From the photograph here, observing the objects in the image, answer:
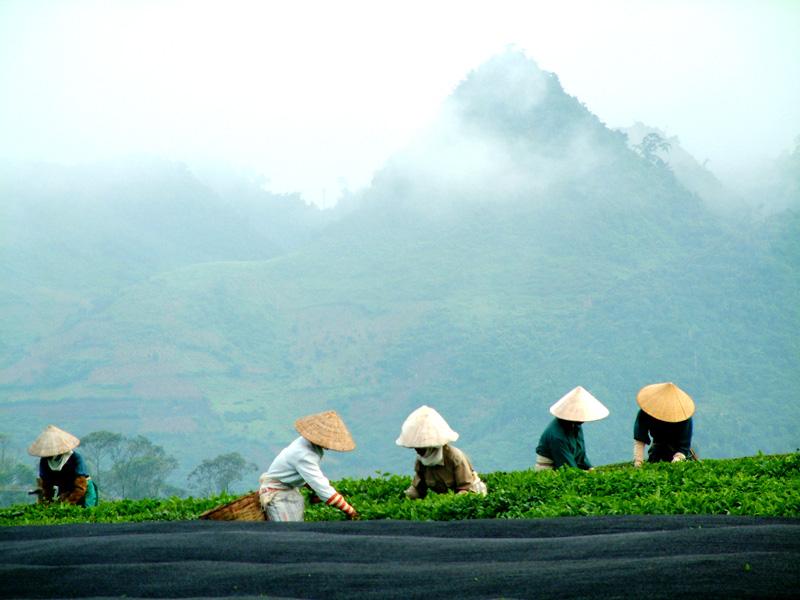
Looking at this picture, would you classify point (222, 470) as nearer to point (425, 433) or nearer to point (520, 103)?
point (425, 433)

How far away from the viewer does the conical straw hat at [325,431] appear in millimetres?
10484

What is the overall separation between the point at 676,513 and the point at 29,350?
5380 inches

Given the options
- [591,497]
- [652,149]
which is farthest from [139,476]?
[652,149]

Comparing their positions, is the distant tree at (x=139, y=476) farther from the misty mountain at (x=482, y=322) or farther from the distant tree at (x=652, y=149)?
the distant tree at (x=652, y=149)

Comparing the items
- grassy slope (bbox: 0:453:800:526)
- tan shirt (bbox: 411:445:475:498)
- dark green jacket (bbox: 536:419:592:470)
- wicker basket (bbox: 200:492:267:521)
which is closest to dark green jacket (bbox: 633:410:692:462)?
grassy slope (bbox: 0:453:800:526)

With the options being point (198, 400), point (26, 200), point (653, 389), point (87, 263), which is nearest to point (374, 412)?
point (198, 400)

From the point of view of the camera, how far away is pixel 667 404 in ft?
44.3

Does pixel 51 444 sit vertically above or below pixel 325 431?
above

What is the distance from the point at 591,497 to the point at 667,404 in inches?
129

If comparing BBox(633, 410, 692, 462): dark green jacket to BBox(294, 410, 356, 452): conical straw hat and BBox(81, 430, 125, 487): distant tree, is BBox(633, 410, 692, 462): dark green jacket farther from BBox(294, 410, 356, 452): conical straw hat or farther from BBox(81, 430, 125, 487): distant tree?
BBox(81, 430, 125, 487): distant tree

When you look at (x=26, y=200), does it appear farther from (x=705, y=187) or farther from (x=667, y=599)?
(x=667, y=599)

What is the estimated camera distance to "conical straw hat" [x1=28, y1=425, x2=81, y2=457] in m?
14.5

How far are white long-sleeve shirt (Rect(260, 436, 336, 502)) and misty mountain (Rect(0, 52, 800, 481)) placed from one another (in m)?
95.1

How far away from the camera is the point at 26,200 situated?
17838cm
